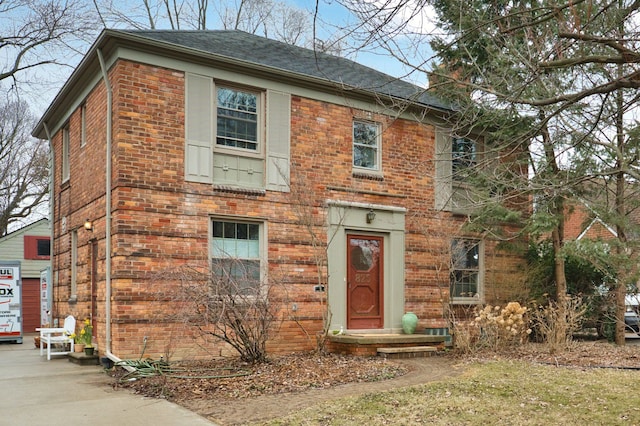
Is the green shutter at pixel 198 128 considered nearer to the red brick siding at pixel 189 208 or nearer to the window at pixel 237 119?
the red brick siding at pixel 189 208

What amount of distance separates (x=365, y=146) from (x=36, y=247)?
1925cm

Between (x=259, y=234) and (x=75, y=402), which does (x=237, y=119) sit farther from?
(x=75, y=402)

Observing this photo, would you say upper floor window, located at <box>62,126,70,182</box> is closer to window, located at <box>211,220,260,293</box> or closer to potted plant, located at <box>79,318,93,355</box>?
potted plant, located at <box>79,318,93,355</box>

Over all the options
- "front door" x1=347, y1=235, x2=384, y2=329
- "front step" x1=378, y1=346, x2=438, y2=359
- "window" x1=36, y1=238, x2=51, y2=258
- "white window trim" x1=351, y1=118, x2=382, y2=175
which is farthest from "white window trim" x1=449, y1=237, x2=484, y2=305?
"window" x1=36, y1=238, x2=51, y2=258

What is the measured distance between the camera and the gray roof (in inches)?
453

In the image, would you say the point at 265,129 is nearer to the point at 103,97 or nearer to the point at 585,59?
the point at 103,97

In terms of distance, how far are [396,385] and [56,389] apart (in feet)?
16.0

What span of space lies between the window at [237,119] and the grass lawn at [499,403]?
5952 mm

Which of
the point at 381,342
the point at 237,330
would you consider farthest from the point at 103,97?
the point at 381,342

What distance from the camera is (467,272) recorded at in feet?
49.0

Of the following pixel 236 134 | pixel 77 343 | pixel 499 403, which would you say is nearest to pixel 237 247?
pixel 236 134

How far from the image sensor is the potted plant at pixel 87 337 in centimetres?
1132

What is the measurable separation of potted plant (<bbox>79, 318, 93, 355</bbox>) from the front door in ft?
16.9

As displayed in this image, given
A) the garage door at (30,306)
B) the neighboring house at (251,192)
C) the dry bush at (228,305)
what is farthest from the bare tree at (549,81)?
the garage door at (30,306)
